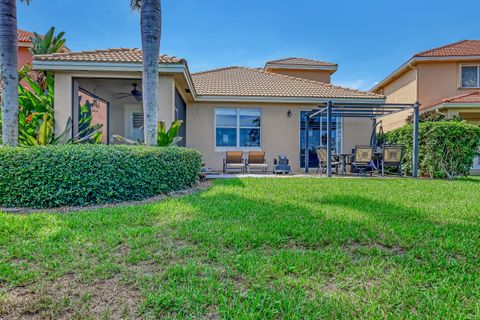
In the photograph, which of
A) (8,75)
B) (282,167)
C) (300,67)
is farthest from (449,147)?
(8,75)

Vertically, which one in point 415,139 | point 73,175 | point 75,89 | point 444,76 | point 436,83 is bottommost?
point 73,175

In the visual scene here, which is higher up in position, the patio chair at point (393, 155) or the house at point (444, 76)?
the house at point (444, 76)

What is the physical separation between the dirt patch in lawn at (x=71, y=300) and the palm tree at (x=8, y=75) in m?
5.63

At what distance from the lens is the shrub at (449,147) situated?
35.7 feet

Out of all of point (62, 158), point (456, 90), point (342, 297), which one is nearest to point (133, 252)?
point (342, 297)

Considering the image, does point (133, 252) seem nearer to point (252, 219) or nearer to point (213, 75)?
point (252, 219)

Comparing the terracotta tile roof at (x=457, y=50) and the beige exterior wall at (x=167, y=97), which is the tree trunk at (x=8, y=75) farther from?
the terracotta tile roof at (x=457, y=50)

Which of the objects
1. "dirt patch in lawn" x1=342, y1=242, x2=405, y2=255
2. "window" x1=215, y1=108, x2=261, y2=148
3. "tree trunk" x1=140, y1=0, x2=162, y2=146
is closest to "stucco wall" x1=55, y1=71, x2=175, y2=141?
"tree trunk" x1=140, y1=0, x2=162, y2=146

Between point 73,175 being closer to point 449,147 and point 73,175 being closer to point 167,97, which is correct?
point 167,97

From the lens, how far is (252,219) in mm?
4668

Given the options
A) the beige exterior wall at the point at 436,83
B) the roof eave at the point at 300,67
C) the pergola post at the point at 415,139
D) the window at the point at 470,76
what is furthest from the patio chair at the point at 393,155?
the window at the point at 470,76

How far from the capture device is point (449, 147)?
35.9 feet

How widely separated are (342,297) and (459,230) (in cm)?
278

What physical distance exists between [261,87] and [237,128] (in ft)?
8.34
